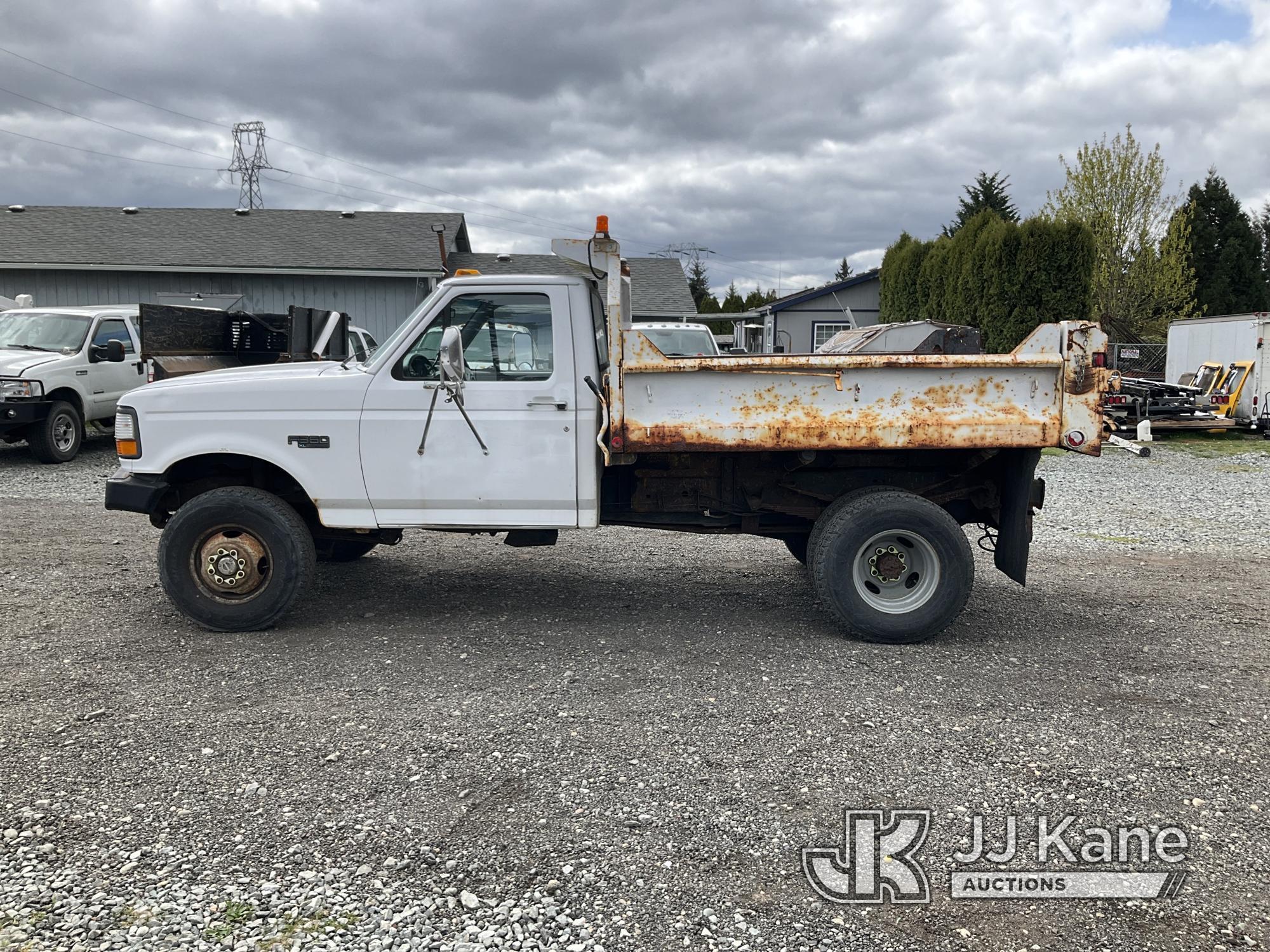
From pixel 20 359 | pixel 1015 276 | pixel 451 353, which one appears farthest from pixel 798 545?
pixel 1015 276

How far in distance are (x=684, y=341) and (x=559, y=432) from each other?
7296 mm

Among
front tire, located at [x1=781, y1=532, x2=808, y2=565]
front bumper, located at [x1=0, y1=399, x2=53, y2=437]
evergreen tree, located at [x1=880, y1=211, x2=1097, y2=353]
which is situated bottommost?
front tire, located at [x1=781, y1=532, x2=808, y2=565]

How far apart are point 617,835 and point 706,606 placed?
10.3 ft

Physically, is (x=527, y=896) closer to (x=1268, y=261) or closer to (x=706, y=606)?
(x=706, y=606)

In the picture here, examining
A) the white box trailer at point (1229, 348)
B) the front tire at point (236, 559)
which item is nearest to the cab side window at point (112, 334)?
the front tire at point (236, 559)

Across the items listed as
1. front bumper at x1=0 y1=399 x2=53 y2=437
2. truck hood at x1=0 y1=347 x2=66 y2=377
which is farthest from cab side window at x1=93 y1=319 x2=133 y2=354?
front bumper at x1=0 y1=399 x2=53 y2=437

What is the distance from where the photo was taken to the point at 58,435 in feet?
41.7

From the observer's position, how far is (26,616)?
6176 mm

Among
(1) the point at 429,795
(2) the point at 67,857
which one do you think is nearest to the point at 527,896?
(1) the point at 429,795

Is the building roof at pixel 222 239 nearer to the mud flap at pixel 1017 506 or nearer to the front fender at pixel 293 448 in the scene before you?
the front fender at pixel 293 448

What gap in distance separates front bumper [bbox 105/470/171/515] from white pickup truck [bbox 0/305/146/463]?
25.0ft

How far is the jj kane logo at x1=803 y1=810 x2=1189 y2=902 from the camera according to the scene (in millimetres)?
3211

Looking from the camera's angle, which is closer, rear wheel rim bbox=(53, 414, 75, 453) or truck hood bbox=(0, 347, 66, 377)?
truck hood bbox=(0, 347, 66, 377)

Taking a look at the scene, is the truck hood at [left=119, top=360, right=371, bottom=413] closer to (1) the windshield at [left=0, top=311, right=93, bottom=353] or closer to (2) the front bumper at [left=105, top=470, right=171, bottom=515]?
(2) the front bumper at [left=105, top=470, right=171, bottom=515]
